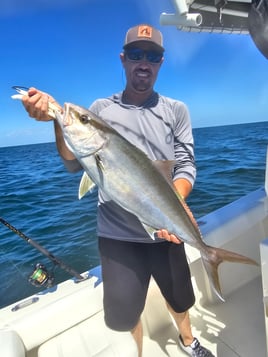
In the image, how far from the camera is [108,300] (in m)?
2.02

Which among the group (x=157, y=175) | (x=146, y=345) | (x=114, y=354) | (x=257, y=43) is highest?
(x=257, y=43)

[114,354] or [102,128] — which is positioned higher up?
[102,128]

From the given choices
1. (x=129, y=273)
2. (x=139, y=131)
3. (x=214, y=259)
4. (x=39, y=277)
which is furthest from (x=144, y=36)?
(x=39, y=277)

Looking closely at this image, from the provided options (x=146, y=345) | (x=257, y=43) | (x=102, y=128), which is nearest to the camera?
(x=102, y=128)

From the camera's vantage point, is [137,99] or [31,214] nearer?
[137,99]

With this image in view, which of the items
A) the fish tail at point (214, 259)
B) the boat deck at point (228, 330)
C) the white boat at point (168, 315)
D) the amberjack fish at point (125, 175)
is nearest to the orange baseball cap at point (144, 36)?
the amberjack fish at point (125, 175)

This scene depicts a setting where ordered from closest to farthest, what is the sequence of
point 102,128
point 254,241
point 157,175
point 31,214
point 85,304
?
point 102,128 → point 157,175 → point 85,304 → point 254,241 → point 31,214

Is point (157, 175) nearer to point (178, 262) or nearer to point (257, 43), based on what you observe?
Result: point (178, 262)

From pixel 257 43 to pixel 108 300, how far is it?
2.03 m

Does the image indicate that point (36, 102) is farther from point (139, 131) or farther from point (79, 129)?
point (139, 131)

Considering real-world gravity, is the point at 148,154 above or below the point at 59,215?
above

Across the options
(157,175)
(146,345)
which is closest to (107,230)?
(157,175)

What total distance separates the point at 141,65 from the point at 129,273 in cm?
136

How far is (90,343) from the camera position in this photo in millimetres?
2096
